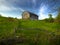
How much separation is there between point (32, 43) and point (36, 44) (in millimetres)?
409

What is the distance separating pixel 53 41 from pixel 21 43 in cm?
337

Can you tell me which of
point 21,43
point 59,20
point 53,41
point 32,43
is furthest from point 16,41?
point 59,20

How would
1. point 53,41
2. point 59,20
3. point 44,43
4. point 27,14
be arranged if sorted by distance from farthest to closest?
point 27,14 → point 59,20 → point 53,41 → point 44,43

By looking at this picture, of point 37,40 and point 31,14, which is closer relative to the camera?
point 37,40

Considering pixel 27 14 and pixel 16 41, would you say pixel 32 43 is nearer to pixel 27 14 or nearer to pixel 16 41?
pixel 16 41

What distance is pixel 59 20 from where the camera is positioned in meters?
52.2

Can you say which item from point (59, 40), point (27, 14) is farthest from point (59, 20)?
point (59, 40)

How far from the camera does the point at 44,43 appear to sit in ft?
58.7

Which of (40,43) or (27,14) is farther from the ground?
(27,14)

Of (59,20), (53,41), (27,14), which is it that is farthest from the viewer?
(27,14)

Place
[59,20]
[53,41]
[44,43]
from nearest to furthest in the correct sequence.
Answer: [44,43] → [53,41] → [59,20]

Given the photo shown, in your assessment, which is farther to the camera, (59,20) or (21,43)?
(59,20)

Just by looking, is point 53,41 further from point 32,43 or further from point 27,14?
point 27,14

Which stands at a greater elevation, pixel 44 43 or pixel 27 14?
pixel 27 14
